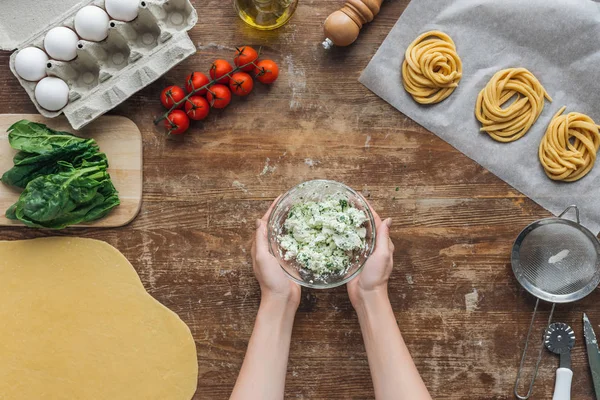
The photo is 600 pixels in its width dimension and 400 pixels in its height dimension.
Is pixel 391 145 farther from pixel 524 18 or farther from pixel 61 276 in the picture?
pixel 61 276

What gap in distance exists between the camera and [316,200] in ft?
7.18

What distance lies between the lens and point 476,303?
2.35 m

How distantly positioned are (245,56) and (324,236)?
0.85m

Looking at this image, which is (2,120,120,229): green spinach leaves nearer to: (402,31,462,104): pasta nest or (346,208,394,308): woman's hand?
(346,208,394,308): woman's hand

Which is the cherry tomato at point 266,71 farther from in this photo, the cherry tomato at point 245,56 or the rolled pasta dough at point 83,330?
the rolled pasta dough at point 83,330

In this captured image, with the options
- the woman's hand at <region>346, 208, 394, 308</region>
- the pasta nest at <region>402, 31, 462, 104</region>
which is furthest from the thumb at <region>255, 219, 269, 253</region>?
the pasta nest at <region>402, 31, 462, 104</region>

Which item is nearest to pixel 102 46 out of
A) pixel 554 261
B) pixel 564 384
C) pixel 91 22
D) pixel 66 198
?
pixel 91 22

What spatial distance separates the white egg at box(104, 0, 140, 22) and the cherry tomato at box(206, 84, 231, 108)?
43 centimetres

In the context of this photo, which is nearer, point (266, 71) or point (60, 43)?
point (60, 43)

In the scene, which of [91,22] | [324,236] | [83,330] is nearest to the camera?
[324,236]

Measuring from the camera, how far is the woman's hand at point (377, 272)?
2146mm

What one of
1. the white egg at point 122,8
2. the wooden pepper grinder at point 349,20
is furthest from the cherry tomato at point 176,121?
the wooden pepper grinder at point 349,20

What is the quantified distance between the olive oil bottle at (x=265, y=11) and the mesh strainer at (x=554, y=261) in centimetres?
137

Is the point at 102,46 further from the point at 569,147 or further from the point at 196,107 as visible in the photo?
the point at 569,147
